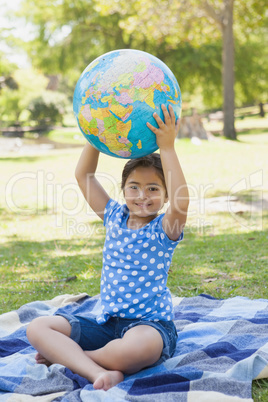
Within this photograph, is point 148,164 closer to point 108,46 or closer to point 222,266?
point 222,266

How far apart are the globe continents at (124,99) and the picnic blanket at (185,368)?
125cm

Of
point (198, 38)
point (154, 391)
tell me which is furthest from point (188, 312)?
point (198, 38)

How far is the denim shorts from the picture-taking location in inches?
117

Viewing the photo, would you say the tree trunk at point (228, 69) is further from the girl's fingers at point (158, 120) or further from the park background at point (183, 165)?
the girl's fingers at point (158, 120)

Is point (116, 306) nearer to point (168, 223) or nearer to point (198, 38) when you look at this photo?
point (168, 223)

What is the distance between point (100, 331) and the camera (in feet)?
10.0

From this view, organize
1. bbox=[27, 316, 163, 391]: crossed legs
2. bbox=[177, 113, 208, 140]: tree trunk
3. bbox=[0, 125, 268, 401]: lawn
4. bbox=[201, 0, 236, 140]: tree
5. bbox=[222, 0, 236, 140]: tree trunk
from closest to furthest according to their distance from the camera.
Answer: bbox=[27, 316, 163, 391]: crossed legs, bbox=[0, 125, 268, 401]: lawn, bbox=[177, 113, 208, 140]: tree trunk, bbox=[201, 0, 236, 140]: tree, bbox=[222, 0, 236, 140]: tree trunk

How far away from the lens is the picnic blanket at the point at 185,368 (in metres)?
2.58

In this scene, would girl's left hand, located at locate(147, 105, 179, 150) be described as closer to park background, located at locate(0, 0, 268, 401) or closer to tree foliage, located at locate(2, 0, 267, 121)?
park background, located at locate(0, 0, 268, 401)

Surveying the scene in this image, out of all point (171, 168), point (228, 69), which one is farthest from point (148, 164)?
point (228, 69)

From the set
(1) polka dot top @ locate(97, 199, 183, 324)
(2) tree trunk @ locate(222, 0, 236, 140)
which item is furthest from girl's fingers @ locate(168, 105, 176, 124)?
(2) tree trunk @ locate(222, 0, 236, 140)

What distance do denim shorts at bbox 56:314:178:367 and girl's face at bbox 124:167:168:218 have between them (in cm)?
66

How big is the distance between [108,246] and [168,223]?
0.43m

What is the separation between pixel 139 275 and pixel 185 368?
0.58 m
